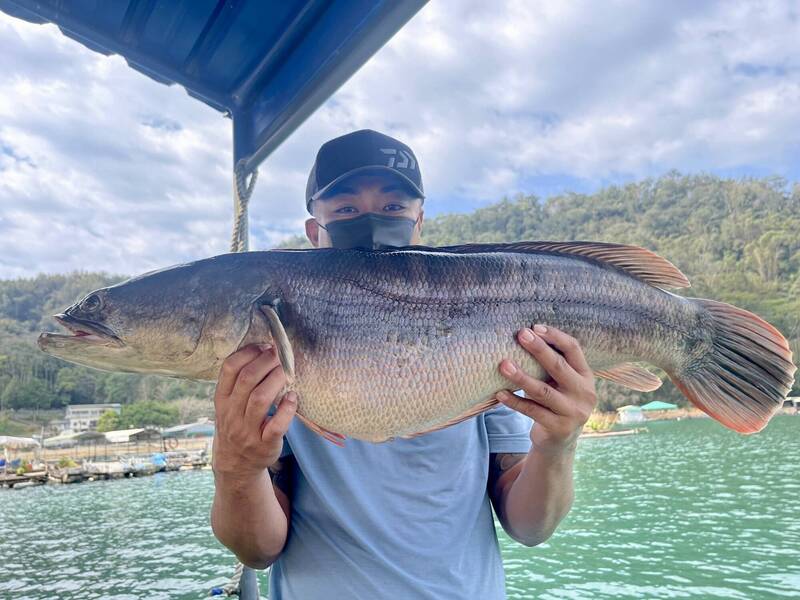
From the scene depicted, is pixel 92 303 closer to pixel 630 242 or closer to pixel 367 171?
pixel 367 171

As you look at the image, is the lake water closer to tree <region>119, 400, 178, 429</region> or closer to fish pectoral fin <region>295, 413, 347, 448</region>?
fish pectoral fin <region>295, 413, 347, 448</region>

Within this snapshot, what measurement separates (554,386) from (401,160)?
1.25 meters

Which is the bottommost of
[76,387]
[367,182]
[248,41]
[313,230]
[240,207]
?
[313,230]

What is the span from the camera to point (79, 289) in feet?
314

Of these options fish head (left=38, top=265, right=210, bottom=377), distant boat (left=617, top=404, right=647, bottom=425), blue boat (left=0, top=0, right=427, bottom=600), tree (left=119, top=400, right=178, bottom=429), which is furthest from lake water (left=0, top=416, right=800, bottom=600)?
distant boat (left=617, top=404, right=647, bottom=425)

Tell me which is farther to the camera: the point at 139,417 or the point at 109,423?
the point at 139,417

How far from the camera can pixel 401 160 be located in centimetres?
257

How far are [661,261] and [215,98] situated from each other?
276cm

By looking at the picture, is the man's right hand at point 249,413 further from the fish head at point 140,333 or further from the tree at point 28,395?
the tree at point 28,395

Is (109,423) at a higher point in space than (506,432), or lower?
higher

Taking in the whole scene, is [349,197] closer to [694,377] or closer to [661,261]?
[661,261]

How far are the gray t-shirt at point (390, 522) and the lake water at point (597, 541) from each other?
10105 mm

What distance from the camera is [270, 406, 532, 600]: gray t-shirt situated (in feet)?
6.23

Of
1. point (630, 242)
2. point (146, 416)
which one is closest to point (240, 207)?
point (630, 242)
